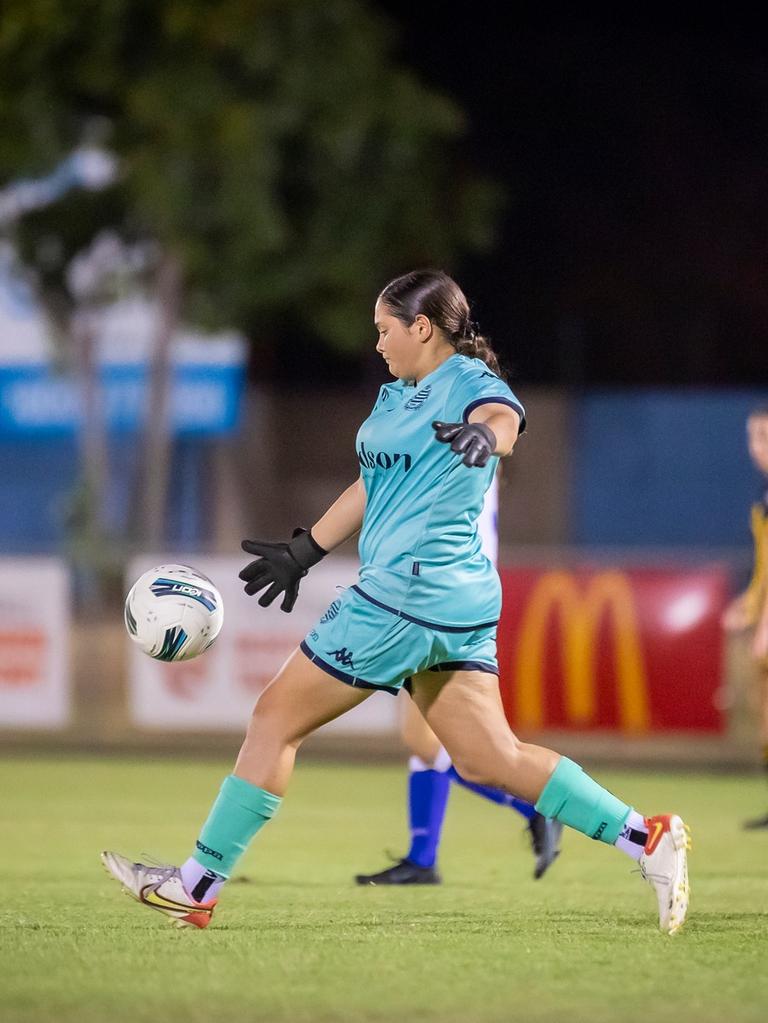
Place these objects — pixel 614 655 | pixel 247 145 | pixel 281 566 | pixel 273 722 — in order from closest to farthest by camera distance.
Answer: pixel 273 722 → pixel 281 566 → pixel 614 655 → pixel 247 145

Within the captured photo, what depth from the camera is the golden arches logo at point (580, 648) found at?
44.4 feet

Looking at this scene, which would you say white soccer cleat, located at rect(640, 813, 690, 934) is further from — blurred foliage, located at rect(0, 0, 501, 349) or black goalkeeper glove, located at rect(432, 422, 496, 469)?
blurred foliage, located at rect(0, 0, 501, 349)

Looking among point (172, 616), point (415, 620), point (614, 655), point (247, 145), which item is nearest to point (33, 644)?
point (614, 655)

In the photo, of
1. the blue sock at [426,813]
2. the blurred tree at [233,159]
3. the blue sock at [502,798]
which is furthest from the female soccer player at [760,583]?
the blurred tree at [233,159]

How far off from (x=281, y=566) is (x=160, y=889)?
45.2 inches

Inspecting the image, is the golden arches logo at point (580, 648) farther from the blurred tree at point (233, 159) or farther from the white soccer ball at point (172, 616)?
the blurred tree at point (233, 159)

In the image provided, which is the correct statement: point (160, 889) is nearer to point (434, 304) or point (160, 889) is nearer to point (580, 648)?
point (434, 304)

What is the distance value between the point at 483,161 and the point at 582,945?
25.6 m

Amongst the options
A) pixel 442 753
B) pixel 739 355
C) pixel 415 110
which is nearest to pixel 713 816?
pixel 442 753

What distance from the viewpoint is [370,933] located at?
619cm

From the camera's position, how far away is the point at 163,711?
14.1 m

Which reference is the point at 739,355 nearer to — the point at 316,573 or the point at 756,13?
the point at 756,13

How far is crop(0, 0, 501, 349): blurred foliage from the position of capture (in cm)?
2325

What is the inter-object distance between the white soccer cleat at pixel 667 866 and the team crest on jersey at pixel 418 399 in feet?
5.09
